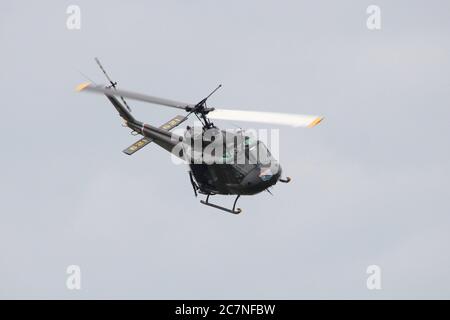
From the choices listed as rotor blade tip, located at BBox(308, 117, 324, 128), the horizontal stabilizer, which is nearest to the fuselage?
the horizontal stabilizer

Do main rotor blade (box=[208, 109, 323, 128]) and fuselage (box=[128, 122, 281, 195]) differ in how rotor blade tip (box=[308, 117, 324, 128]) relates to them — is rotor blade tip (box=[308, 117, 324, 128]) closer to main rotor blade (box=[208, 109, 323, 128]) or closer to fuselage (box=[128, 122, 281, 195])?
main rotor blade (box=[208, 109, 323, 128])

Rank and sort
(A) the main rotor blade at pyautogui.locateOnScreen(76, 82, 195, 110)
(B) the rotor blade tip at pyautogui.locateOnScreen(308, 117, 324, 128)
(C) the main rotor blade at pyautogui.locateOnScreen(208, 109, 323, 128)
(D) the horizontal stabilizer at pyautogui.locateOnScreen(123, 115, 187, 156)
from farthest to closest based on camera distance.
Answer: (D) the horizontal stabilizer at pyautogui.locateOnScreen(123, 115, 187, 156), (A) the main rotor blade at pyautogui.locateOnScreen(76, 82, 195, 110), (C) the main rotor blade at pyautogui.locateOnScreen(208, 109, 323, 128), (B) the rotor blade tip at pyautogui.locateOnScreen(308, 117, 324, 128)

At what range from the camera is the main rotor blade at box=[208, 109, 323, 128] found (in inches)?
1145

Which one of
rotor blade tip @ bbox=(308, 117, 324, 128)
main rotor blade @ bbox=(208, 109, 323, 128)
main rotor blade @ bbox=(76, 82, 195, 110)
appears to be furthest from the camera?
main rotor blade @ bbox=(76, 82, 195, 110)

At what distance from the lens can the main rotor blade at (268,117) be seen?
29.1 meters

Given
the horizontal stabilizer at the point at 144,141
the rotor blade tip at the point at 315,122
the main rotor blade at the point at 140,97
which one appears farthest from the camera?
the horizontal stabilizer at the point at 144,141

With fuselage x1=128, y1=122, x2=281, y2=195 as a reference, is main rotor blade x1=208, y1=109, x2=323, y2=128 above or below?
above

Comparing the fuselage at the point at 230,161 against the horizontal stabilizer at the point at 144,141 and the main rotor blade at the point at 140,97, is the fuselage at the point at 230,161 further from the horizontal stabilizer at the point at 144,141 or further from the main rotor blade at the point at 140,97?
the horizontal stabilizer at the point at 144,141

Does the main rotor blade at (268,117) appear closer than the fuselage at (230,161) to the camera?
Yes

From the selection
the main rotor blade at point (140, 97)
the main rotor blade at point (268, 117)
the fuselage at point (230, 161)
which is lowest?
the fuselage at point (230, 161)

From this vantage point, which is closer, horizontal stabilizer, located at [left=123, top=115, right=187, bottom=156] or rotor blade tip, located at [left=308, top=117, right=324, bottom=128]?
rotor blade tip, located at [left=308, top=117, right=324, bottom=128]

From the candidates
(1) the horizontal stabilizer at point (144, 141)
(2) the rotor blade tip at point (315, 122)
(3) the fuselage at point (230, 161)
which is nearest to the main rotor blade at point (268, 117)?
(2) the rotor blade tip at point (315, 122)

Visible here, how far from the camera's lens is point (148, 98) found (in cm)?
3194

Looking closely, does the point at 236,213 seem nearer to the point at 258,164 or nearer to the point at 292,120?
the point at 258,164
